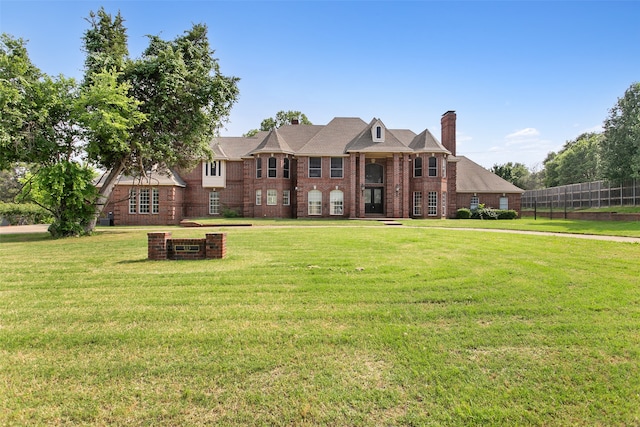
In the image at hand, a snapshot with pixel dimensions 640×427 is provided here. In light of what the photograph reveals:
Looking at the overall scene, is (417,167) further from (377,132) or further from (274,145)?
(274,145)

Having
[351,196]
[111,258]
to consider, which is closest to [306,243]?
[111,258]

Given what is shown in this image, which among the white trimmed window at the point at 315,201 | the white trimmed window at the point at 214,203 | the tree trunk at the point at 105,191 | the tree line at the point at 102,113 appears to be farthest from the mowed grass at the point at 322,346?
the white trimmed window at the point at 214,203

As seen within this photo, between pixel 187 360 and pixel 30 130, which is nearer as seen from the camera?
pixel 187 360

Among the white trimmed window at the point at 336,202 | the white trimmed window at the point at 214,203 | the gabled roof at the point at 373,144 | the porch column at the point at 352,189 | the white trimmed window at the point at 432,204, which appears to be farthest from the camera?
the white trimmed window at the point at 214,203

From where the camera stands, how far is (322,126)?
3469 centimetres

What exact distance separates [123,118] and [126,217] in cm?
1710

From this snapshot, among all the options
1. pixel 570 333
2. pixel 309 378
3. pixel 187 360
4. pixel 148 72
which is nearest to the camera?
pixel 309 378

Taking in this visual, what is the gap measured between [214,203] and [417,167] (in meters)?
18.6

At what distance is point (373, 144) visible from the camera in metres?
30.5

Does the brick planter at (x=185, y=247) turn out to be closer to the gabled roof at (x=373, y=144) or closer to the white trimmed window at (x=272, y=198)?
the white trimmed window at (x=272, y=198)

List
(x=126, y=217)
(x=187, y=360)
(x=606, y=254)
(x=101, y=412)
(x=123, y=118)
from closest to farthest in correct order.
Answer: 1. (x=101, y=412)
2. (x=187, y=360)
3. (x=606, y=254)
4. (x=123, y=118)
5. (x=126, y=217)

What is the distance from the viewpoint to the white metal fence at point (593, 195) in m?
31.1

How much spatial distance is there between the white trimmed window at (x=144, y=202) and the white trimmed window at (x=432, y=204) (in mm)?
23563

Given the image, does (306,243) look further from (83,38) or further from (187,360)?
(83,38)
